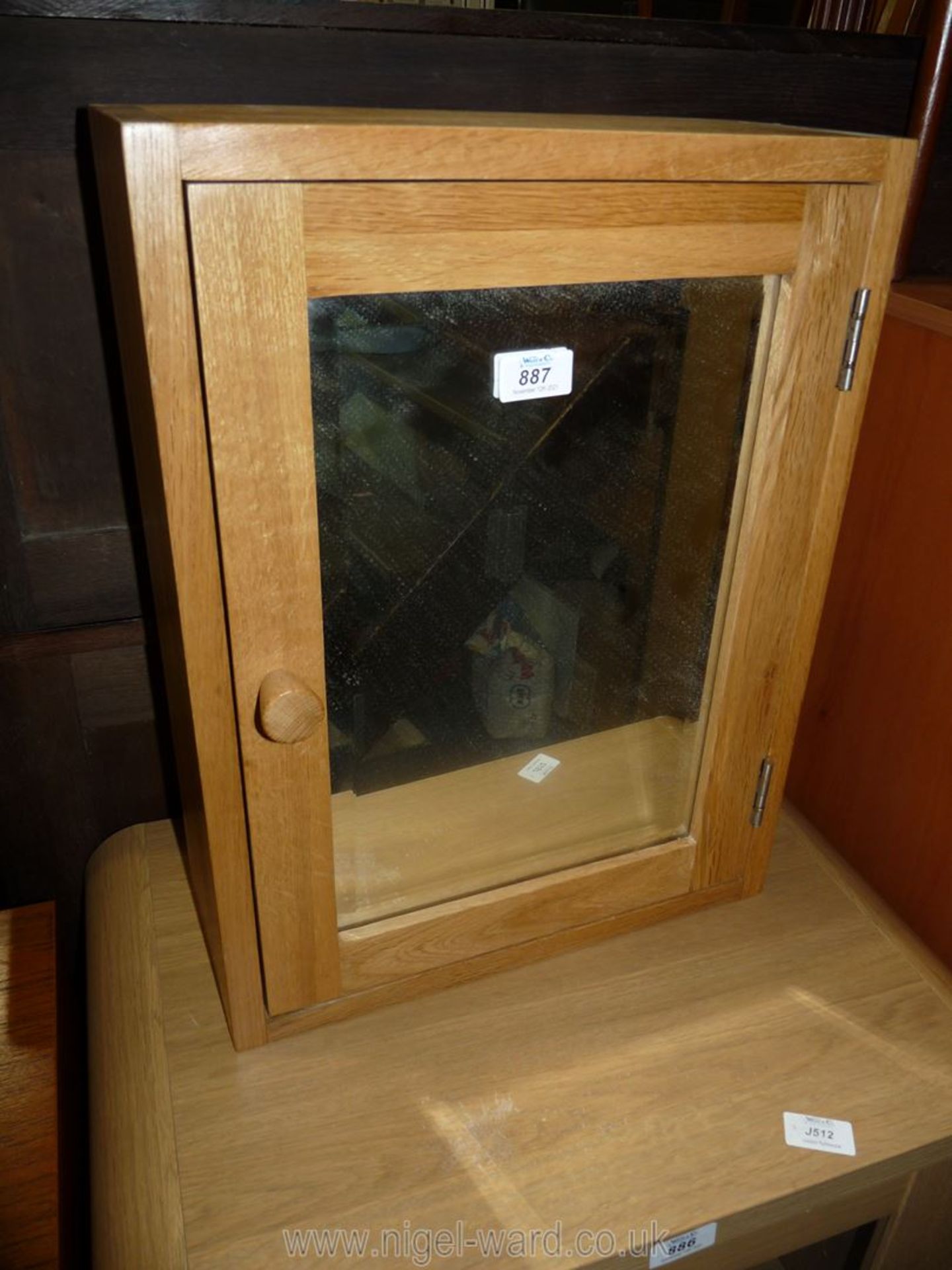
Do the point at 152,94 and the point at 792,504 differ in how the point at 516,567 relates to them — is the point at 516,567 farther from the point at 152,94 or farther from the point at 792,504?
the point at 152,94

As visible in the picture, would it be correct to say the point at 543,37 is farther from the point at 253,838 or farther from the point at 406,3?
the point at 253,838

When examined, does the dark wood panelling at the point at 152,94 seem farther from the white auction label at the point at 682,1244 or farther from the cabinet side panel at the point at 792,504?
the white auction label at the point at 682,1244

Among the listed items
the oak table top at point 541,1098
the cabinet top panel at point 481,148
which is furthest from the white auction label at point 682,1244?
the cabinet top panel at point 481,148

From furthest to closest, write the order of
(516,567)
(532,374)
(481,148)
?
(516,567)
(532,374)
(481,148)

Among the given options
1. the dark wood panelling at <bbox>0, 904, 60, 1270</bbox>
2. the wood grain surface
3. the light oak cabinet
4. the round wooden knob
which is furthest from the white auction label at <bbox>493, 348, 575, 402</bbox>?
the dark wood panelling at <bbox>0, 904, 60, 1270</bbox>

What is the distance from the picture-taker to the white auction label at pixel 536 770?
894 mm

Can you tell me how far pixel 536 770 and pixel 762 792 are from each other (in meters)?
0.20

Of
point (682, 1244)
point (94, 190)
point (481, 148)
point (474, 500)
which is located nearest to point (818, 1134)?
point (682, 1244)

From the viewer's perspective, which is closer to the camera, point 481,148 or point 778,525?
point 481,148

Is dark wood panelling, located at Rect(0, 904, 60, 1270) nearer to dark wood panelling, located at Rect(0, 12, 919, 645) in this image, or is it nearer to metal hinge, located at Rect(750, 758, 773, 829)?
dark wood panelling, located at Rect(0, 12, 919, 645)

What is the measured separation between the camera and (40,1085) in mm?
765

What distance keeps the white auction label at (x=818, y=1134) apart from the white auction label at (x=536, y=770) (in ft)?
1.09

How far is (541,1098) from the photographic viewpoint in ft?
2.39

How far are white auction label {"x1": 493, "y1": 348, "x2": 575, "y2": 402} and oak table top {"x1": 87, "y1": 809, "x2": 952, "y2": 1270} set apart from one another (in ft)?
1.60
